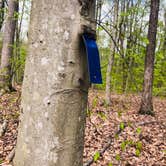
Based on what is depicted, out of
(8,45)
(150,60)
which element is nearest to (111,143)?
(150,60)

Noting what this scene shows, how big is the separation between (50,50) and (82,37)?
0.14 metres

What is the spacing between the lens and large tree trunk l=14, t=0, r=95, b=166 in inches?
40.4

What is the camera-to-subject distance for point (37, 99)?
105 centimetres

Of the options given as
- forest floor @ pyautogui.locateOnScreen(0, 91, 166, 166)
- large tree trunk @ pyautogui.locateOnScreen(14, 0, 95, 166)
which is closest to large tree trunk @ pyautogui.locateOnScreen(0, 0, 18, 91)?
forest floor @ pyautogui.locateOnScreen(0, 91, 166, 166)

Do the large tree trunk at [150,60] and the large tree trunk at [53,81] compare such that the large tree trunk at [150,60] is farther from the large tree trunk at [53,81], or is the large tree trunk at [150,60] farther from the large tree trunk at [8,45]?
the large tree trunk at [53,81]

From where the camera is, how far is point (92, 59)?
3.48 feet

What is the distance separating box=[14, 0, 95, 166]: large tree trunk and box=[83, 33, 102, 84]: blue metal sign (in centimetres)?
3

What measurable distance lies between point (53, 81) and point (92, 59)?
183 millimetres

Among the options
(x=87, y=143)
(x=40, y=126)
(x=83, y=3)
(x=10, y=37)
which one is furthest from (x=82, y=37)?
(x=10, y=37)

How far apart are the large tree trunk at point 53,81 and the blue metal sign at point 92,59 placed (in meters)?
0.03

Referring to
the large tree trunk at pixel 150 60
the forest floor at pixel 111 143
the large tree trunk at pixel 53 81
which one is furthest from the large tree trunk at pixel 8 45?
the large tree trunk at pixel 53 81

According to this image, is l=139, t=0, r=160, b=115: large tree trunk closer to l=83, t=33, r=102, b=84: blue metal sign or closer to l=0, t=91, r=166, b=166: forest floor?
l=0, t=91, r=166, b=166: forest floor

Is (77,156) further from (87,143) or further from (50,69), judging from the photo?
(87,143)

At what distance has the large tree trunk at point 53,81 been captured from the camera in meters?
1.03
